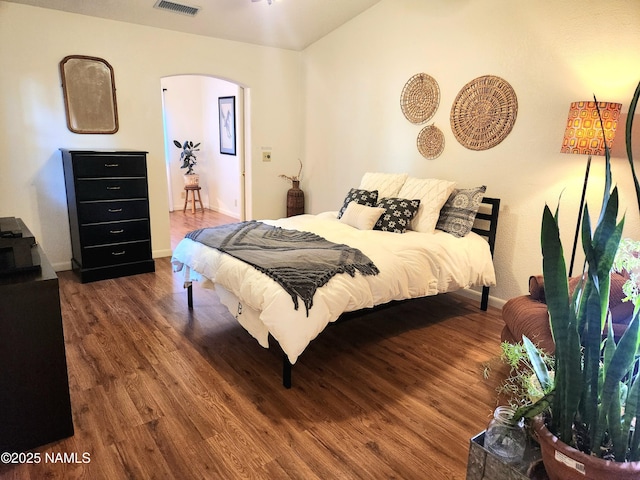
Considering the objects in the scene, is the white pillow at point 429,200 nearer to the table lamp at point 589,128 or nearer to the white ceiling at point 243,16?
the table lamp at point 589,128

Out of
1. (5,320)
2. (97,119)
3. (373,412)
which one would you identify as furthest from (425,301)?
(97,119)

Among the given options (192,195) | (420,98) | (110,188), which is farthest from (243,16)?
(192,195)

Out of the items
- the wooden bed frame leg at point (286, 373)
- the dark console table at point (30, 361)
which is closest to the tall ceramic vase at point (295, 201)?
the wooden bed frame leg at point (286, 373)

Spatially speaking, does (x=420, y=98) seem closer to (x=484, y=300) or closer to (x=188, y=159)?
(x=484, y=300)

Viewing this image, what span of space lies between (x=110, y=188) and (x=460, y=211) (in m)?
3.25

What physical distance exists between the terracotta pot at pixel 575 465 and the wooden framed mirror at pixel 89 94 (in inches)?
177

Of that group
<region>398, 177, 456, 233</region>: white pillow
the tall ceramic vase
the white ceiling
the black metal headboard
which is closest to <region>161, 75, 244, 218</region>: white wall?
the tall ceramic vase

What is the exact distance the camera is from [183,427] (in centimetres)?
204

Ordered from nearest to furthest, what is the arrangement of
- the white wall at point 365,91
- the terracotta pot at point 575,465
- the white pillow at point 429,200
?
the terracotta pot at point 575,465
the white wall at point 365,91
the white pillow at point 429,200

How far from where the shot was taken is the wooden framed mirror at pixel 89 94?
12.9 ft

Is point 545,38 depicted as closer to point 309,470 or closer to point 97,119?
point 309,470

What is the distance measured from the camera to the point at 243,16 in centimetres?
434

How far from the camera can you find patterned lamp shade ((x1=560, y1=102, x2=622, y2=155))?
2555 mm

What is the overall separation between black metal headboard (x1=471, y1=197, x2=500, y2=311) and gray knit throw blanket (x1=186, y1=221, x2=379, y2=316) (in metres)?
1.41
